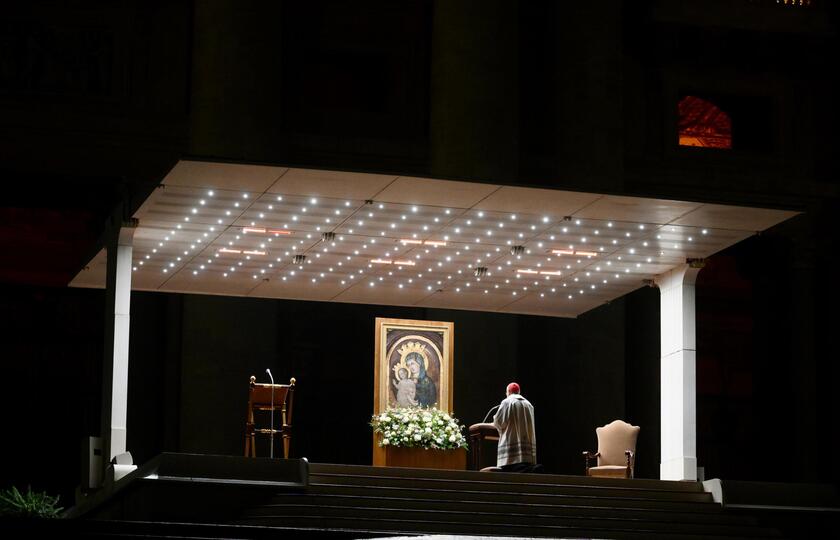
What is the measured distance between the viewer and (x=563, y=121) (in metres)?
22.4

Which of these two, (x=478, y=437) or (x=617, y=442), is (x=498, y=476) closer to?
(x=478, y=437)

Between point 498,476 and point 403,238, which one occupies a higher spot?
point 403,238

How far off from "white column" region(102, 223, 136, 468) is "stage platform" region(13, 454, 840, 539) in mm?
730

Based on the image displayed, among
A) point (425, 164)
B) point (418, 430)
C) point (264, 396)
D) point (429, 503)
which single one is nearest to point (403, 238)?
point (418, 430)

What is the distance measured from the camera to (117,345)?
1554 centimetres

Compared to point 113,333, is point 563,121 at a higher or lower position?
higher

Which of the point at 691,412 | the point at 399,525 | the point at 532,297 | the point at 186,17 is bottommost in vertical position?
the point at 399,525

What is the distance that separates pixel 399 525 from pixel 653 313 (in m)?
11.5

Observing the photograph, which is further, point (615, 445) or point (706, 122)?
point (706, 122)

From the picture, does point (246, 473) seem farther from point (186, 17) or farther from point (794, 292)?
point (794, 292)

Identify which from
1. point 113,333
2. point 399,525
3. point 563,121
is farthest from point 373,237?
point 563,121

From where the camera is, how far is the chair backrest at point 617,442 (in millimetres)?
18875

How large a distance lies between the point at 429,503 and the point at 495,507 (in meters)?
0.67

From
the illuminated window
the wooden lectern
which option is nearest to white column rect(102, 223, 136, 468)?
the wooden lectern
